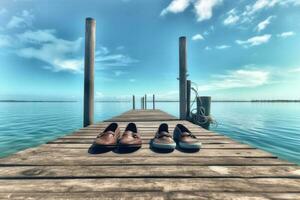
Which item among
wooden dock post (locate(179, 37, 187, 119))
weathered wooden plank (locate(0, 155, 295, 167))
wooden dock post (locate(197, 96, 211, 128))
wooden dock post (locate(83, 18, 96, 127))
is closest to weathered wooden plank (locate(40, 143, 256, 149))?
weathered wooden plank (locate(0, 155, 295, 167))

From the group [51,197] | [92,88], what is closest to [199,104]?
[92,88]

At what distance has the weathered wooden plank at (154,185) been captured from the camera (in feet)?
4.59

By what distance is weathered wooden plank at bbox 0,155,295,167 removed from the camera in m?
1.93

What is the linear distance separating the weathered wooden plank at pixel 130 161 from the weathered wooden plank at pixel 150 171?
105 mm

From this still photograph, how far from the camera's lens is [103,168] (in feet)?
5.93

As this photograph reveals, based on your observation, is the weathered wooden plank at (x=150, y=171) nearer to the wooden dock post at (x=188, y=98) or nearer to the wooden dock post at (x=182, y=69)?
the wooden dock post at (x=182, y=69)

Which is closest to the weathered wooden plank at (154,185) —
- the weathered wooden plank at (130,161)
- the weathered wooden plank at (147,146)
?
the weathered wooden plank at (130,161)

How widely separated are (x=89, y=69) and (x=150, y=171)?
3.78m

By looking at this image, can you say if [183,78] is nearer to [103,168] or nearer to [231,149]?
[231,149]

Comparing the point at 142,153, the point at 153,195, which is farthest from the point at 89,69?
the point at 153,195

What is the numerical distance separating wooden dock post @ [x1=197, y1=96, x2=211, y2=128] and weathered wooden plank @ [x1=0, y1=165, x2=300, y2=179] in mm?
4964

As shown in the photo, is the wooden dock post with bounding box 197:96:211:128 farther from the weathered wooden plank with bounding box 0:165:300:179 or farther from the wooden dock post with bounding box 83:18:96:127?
the weathered wooden plank with bounding box 0:165:300:179

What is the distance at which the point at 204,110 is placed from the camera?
6.96 m

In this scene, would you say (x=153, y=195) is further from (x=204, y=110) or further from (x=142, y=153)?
(x=204, y=110)
